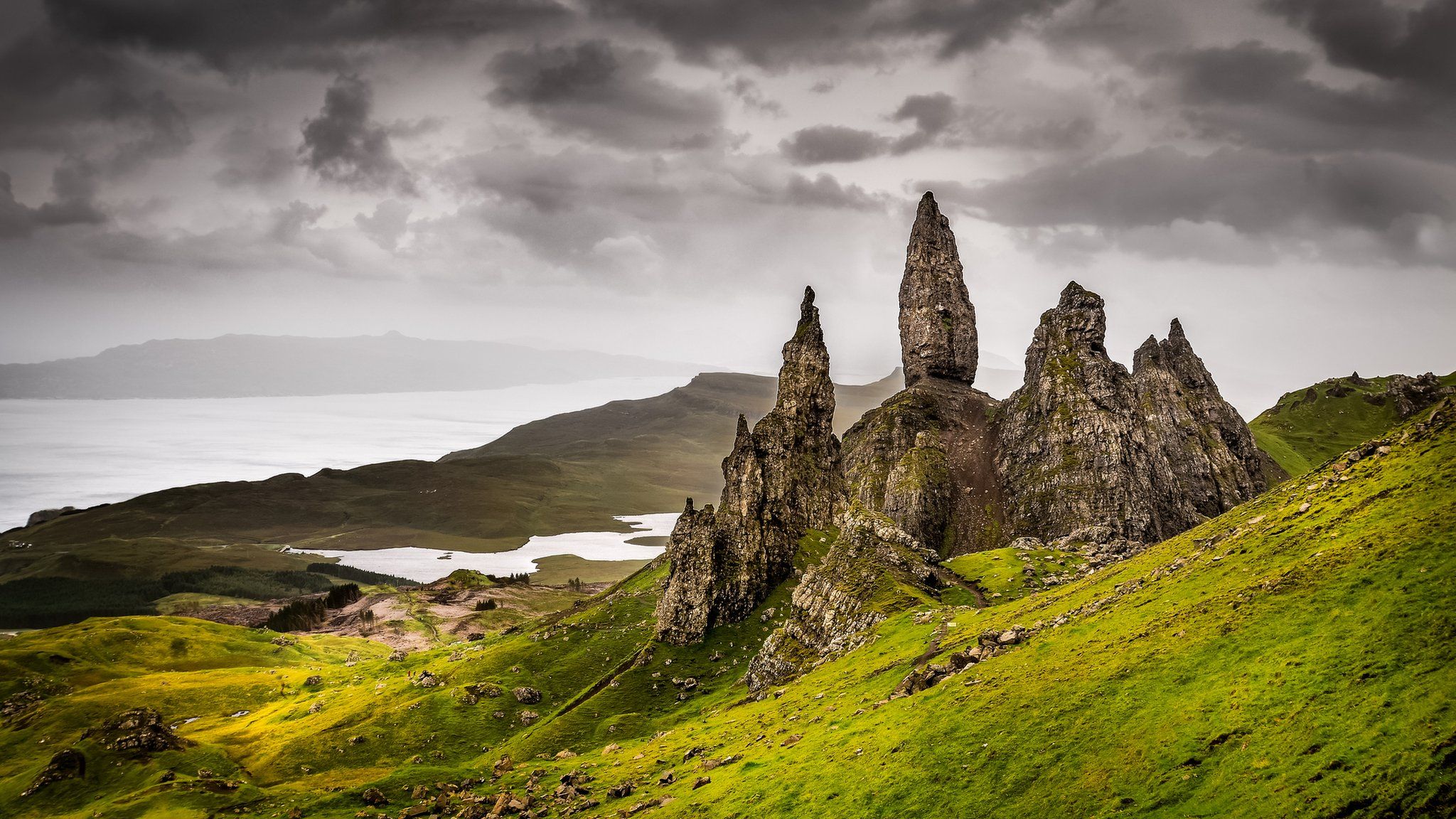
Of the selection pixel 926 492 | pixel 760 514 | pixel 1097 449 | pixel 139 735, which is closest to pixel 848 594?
pixel 760 514

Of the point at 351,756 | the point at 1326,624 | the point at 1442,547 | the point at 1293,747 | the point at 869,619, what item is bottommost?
the point at 351,756

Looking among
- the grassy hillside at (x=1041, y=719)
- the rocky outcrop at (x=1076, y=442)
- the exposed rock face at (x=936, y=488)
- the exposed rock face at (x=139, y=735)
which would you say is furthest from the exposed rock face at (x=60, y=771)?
the rocky outcrop at (x=1076, y=442)

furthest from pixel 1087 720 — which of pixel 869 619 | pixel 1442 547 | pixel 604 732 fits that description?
pixel 604 732

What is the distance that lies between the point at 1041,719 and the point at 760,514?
79.4 meters

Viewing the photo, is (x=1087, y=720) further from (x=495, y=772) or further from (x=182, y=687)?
(x=182, y=687)

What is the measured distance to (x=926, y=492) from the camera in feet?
579

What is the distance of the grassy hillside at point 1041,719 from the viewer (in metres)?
25.7

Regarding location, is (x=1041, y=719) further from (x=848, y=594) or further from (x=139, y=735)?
(x=139, y=735)

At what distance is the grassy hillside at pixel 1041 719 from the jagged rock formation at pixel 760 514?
709 centimetres

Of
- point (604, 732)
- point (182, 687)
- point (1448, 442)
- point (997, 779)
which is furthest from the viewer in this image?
point (182, 687)

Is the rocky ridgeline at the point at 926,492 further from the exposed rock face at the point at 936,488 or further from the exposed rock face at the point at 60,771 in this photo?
the exposed rock face at the point at 60,771

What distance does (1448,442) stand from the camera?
3916 centimetres

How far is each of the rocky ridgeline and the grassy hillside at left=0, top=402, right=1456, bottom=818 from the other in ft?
29.5

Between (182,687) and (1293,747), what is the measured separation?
15412 cm
